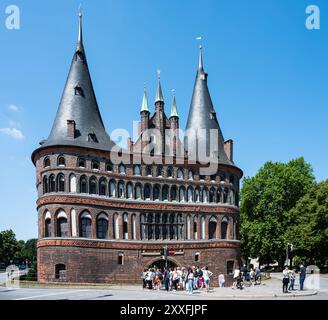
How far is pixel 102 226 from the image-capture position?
42.7 metres

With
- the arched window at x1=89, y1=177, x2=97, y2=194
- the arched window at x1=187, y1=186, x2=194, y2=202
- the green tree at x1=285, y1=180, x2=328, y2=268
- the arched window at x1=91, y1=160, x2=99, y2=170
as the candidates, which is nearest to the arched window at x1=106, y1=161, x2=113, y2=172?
the arched window at x1=91, y1=160, x2=99, y2=170

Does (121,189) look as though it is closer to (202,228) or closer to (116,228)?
(116,228)

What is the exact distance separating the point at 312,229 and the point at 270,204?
26.2ft

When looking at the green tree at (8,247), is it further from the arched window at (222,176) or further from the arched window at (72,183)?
the arched window at (222,176)

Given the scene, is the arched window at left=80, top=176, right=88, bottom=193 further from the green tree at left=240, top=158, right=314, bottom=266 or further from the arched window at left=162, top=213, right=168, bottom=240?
the green tree at left=240, top=158, right=314, bottom=266

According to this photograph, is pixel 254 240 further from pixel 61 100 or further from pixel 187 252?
pixel 61 100

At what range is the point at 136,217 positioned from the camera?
44.3m

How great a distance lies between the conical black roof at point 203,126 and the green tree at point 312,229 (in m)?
11.7

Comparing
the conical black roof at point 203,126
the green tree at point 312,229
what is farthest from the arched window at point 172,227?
the green tree at point 312,229

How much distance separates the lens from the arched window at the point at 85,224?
136 feet

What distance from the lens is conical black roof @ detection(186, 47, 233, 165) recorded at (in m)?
49.4

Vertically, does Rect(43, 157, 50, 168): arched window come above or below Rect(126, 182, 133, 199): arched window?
above

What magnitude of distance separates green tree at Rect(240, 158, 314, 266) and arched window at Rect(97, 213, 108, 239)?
23218mm
